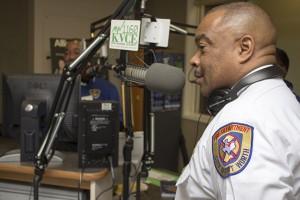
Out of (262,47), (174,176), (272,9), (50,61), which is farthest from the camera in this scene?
(50,61)

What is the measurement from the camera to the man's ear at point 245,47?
826mm

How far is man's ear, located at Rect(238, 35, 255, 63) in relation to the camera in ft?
2.71

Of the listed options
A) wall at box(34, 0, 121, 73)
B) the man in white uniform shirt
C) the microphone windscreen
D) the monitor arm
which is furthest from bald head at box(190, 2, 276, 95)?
wall at box(34, 0, 121, 73)

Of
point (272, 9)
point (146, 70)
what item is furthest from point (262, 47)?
point (272, 9)

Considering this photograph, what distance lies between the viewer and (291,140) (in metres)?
0.74

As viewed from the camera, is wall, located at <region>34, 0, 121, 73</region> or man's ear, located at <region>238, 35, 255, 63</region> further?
wall, located at <region>34, 0, 121, 73</region>

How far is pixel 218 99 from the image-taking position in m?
0.95

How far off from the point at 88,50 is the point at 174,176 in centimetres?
94

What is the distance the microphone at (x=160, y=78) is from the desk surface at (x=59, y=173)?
47 cm

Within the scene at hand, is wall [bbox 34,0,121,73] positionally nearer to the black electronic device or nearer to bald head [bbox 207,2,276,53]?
the black electronic device

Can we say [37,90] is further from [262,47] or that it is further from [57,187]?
[262,47]

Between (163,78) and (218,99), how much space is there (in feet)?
1.35

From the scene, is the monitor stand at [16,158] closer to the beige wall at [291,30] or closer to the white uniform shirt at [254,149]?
the white uniform shirt at [254,149]

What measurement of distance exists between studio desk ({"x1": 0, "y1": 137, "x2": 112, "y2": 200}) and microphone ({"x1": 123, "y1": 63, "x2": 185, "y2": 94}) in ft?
1.57
